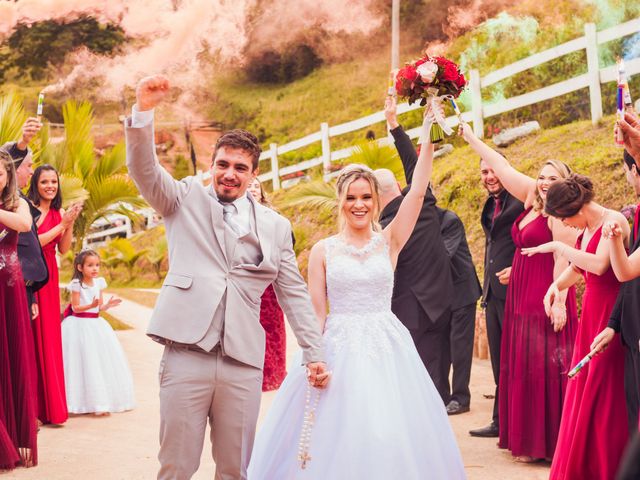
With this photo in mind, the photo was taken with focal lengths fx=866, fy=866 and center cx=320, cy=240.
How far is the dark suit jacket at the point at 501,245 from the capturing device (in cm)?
609

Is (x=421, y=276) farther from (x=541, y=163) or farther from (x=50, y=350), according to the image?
(x=541, y=163)

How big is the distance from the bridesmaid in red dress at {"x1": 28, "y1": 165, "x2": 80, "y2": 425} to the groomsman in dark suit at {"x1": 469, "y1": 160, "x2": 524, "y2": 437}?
3.09 m

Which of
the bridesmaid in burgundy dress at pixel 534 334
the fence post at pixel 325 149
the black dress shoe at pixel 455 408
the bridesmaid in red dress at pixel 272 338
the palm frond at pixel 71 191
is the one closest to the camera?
the bridesmaid in burgundy dress at pixel 534 334

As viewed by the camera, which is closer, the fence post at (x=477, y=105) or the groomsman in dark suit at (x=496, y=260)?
the groomsman in dark suit at (x=496, y=260)

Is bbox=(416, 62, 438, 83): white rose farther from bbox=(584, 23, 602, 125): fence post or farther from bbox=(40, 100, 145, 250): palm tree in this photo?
bbox=(584, 23, 602, 125): fence post

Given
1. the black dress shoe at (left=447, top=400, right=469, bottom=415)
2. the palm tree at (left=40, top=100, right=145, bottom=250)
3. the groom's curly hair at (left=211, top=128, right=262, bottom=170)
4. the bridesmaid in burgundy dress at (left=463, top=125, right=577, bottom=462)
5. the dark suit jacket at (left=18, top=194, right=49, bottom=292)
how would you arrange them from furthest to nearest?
the palm tree at (left=40, top=100, right=145, bottom=250) < the black dress shoe at (left=447, top=400, right=469, bottom=415) < the dark suit jacket at (left=18, top=194, right=49, bottom=292) < the bridesmaid in burgundy dress at (left=463, top=125, right=577, bottom=462) < the groom's curly hair at (left=211, top=128, right=262, bottom=170)

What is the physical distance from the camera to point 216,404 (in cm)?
354

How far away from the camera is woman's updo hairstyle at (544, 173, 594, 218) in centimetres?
456

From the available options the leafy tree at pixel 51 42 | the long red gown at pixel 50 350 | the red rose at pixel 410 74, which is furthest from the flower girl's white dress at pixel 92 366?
the leafy tree at pixel 51 42

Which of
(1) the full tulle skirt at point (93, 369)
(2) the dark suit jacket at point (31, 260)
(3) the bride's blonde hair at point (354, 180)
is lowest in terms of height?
(1) the full tulle skirt at point (93, 369)

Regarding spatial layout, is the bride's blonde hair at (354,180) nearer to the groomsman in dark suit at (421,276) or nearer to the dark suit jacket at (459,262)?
the groomsman in dark suit at (421,276)

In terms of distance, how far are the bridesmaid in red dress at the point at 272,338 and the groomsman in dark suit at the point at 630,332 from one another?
344cm

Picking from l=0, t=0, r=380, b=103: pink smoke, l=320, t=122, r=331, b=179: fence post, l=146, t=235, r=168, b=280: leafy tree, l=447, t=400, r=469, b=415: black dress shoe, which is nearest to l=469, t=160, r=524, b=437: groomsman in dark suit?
l=447, t=400, r=469, b=415: black dress shoe

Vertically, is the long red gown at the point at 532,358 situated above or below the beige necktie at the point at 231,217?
below
